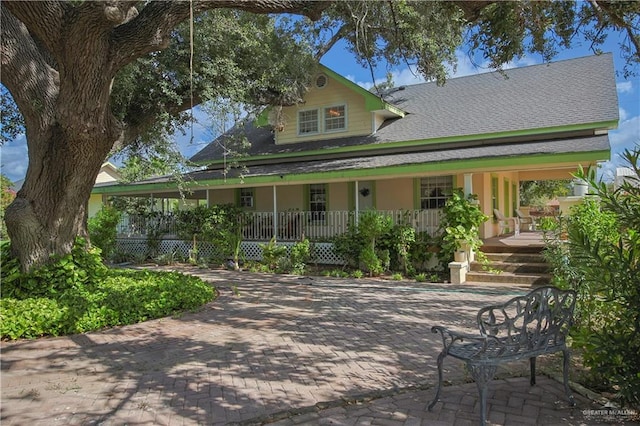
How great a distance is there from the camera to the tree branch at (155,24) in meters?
6.04

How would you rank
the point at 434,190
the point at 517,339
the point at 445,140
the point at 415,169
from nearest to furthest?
1. the point at 517,339
2. the point at 415,169
3. the point at 445,140
4. the point at 434,190

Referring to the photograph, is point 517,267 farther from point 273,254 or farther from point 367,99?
point 367,99

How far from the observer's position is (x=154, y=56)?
11.4 metres

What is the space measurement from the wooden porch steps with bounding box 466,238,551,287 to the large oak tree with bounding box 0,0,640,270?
187 inches

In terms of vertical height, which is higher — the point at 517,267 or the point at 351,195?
the point at 351,195

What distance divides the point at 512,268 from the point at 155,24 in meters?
9.30

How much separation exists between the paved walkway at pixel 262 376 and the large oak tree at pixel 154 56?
3.01 meters

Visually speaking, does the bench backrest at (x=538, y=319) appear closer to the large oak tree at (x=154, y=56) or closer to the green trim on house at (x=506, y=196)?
the large oak tree at (x=154, y=56)

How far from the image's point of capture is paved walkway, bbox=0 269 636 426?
11.9 feet

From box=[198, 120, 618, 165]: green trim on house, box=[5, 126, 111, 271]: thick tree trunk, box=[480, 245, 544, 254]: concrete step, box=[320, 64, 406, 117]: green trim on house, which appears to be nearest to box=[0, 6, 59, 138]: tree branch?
box=[5, 126, 111, 271]: thick tree trunk

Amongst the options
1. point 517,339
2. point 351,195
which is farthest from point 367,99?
point 517,339

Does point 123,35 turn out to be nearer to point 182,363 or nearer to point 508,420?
point 182,363

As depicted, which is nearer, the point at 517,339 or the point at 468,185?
the point at 517,339

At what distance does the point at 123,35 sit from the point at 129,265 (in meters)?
10.6
